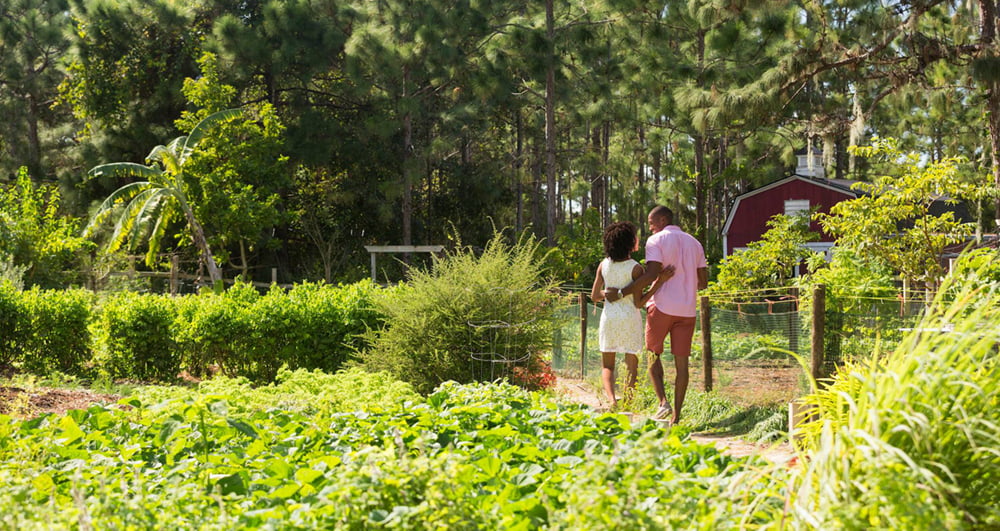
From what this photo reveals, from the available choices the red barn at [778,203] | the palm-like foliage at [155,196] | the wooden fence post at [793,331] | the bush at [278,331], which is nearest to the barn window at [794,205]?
the red barn at [778,203]

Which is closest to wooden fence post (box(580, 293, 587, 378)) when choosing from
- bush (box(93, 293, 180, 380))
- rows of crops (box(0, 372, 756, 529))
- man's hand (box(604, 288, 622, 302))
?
man's hand (box(604, 288, 622, 302))

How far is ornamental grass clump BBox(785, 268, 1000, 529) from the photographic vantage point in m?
2.41

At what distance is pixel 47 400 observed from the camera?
7.50m

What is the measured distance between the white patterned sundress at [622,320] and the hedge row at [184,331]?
3506 mm

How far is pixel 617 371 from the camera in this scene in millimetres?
9586

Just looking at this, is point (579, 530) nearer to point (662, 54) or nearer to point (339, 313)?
point (339, 313)

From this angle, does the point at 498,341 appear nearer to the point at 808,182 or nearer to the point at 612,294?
the point at 612,294

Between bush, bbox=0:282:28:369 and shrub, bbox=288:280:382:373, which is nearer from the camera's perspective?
shrub, bbox=288:280:382:373

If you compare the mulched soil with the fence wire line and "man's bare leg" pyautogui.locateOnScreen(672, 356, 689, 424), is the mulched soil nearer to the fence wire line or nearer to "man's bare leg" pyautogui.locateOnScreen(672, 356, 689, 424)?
the fence wire line

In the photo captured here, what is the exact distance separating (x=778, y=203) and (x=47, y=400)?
90.3 ft

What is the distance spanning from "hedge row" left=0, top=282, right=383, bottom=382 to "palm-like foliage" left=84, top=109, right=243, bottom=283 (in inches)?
418

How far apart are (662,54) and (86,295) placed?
1947cm

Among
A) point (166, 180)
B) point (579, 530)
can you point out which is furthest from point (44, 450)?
point (166, 180)

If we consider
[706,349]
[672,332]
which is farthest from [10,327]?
[672,332]
